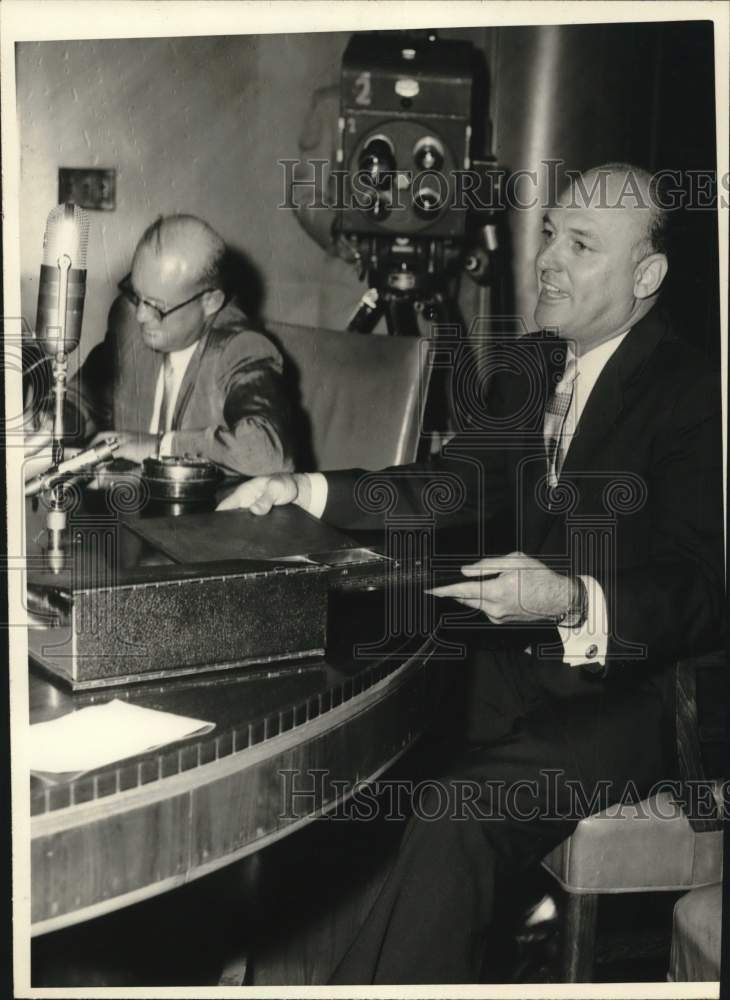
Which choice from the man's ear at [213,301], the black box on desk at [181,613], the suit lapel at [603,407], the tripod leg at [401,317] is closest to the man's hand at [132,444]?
the man's ear at [213,301]

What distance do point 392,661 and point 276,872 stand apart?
57 centimetres

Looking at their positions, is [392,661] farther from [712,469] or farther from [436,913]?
[712,469]

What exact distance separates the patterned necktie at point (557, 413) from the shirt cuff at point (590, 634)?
0.22m

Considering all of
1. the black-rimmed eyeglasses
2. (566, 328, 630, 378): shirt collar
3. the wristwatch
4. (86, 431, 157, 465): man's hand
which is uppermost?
the black-rimmed eyeglasses

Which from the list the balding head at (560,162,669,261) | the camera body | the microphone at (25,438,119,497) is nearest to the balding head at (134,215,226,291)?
the camera body

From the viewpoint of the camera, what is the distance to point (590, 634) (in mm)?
1505

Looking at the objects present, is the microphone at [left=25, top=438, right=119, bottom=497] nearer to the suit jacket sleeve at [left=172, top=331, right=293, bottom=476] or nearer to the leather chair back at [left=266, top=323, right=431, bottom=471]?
the suit jacket sleeve at [left=172, top=331, right=293, bottom=476]

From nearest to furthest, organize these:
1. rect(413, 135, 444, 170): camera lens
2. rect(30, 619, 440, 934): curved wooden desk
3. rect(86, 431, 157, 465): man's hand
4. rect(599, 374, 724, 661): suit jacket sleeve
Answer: rect(30, 619, 440, 934): curved wooden desk, rect(599, 374, 724, 661): suit jacket sleeve, rect(86, 431, 157, 465): man's hand, rect(413, 135, 444, 170): camera lens

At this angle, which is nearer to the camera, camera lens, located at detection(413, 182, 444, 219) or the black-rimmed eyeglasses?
the black-rimmed eyeglasses

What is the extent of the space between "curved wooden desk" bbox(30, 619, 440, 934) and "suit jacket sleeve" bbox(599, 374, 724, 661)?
0.57 meters

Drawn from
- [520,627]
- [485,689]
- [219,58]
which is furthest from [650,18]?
[485,689]

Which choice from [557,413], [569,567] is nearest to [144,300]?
[557,413]

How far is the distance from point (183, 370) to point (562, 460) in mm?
650

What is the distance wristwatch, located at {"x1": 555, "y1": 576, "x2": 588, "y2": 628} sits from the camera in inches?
58.1
